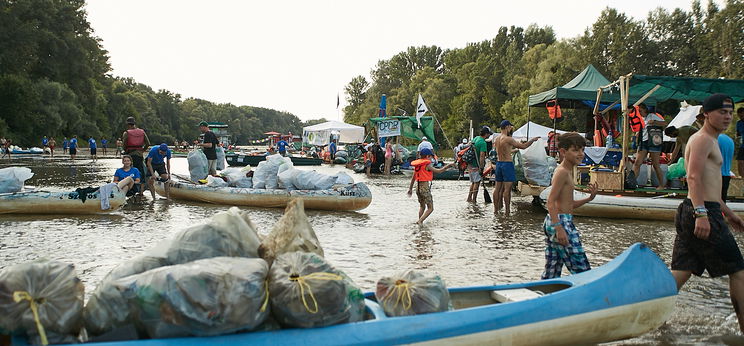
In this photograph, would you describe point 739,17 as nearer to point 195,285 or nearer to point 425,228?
point 425,228

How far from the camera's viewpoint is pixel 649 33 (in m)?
48.7

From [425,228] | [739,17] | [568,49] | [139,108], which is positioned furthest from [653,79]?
[139,108]

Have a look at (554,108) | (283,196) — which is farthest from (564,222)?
(554,108)

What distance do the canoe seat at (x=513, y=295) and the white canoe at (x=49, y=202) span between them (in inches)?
345

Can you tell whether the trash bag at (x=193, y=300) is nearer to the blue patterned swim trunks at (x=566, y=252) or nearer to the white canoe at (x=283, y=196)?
the blue patterned swim trunks at (x=566, y=252)

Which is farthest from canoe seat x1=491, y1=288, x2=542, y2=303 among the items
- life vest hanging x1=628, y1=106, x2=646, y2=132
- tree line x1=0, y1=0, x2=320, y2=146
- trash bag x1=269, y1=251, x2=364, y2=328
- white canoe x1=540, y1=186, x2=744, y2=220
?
tree line x1=0, y1=0, x2=320, y2=146

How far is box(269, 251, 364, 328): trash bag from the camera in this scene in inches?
122

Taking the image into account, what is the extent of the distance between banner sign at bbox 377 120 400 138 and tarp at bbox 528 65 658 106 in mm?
9936

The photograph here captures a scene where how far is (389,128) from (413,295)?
74.6 feet

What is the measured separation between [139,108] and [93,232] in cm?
10087

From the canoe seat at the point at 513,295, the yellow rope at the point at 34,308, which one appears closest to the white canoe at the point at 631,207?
the canoe seat at the point at 513,295

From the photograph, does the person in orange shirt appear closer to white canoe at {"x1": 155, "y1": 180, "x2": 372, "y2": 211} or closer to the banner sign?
white canoe at {"x1": 155, "y1": 180, "x2": 372, "y2": 211}

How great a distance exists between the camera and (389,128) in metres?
26.0

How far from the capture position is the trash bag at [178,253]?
10.1 ft
